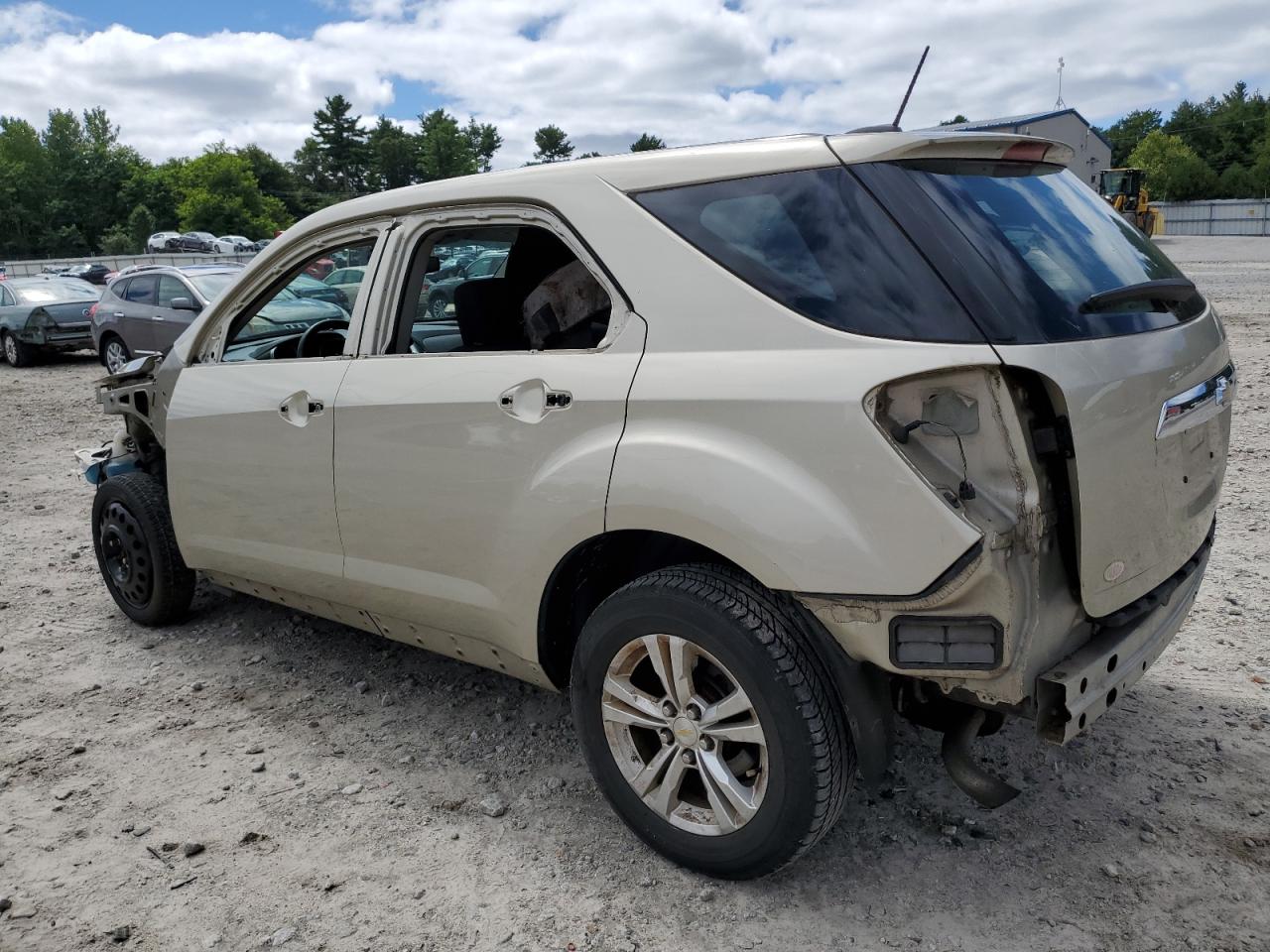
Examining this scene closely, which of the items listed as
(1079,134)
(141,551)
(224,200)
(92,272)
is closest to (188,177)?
(224,200)

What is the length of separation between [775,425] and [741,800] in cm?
95

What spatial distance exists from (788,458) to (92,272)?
170 feet

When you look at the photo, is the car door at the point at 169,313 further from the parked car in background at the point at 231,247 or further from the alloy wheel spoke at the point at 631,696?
the parked car in background at the point at 231,247

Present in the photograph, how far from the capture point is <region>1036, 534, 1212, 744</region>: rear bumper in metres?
2.26

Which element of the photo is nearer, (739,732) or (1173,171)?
(739,732)

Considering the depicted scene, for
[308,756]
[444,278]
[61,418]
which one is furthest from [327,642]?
[61,418]

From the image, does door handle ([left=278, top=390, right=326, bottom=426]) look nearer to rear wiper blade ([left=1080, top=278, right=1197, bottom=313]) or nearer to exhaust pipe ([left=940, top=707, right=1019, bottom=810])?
exhaust pipe ([left=940, top=707, right=1019, bottom=810])

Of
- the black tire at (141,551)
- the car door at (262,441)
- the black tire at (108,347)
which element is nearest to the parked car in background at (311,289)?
the car door at (262,441)

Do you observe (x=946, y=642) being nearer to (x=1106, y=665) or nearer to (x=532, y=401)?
(x=1106, y=665)

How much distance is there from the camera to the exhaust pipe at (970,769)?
2453 mm

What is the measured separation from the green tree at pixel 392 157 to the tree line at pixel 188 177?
11cm

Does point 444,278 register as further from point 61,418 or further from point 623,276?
point 61,418

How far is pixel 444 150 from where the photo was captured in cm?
10200

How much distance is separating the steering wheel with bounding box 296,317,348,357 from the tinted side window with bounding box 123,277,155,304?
11.1 metres
